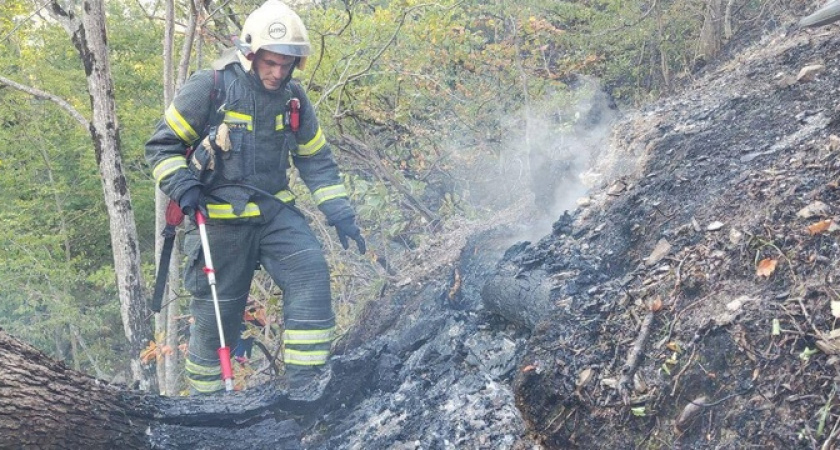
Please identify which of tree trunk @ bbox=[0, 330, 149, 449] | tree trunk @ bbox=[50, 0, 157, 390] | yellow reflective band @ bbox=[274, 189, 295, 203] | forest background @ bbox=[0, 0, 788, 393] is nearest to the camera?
tree trunk @ bbox=[0, 330, 149, 449]

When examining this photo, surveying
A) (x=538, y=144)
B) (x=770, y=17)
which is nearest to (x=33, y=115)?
(x=538, y=144)

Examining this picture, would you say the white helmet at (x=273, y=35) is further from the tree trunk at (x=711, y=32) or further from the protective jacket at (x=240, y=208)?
the tree trunk at (x=711, y=32)

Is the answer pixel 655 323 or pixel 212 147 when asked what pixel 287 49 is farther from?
pixel 655 323

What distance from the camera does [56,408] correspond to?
2.74m

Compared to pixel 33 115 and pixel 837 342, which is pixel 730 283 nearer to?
pixel 837 342

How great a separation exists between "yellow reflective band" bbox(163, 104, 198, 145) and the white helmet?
1.66 feet

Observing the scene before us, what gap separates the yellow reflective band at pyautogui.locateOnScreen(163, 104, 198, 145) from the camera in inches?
165

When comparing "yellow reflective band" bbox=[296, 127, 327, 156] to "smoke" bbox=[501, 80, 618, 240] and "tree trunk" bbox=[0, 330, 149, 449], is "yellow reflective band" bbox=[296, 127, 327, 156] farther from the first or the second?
"tree trunk" bbox=[0, 330, 149, 449]

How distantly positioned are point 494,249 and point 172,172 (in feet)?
8.15

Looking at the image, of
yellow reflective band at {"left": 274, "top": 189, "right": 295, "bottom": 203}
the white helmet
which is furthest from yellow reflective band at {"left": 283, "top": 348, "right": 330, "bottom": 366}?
the white helmet

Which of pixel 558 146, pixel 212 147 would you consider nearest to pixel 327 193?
pixel 212 147

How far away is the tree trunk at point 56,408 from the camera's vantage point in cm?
260

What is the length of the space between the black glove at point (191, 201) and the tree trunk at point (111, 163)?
1570 mm

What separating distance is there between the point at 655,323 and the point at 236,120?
2753 millimetres
